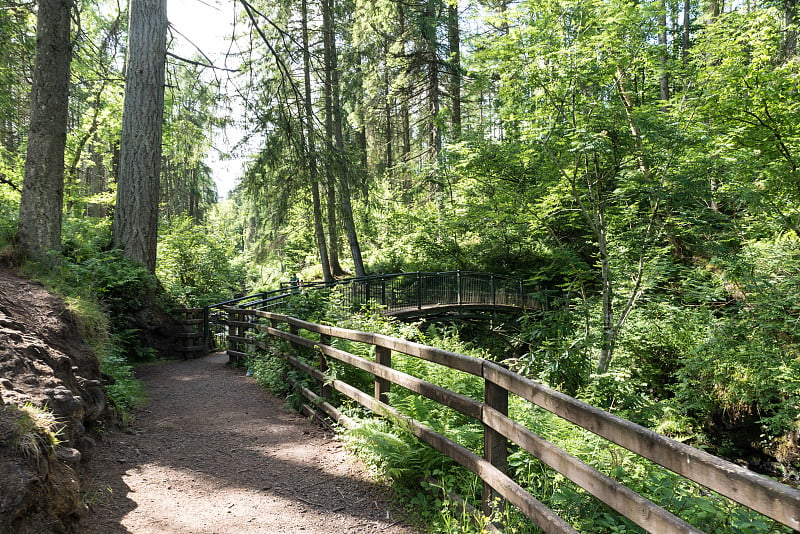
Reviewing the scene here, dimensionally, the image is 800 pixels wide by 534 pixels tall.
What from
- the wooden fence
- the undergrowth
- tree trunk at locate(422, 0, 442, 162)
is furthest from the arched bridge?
the undergrowth

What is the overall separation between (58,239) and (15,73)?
6.45m

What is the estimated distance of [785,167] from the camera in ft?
31.5

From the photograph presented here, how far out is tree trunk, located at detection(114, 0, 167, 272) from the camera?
10812mm

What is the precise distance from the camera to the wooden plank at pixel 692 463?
1.34 metres

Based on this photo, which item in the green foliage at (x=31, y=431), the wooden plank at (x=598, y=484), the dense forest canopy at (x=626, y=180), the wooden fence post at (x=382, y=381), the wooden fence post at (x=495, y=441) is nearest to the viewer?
the wooden plank at (x=598, y=484)

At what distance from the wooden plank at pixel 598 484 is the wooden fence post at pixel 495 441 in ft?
0.15

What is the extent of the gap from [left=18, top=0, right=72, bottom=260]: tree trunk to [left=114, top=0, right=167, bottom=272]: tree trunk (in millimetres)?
3137

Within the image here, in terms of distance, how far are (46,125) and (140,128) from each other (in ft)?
11.2

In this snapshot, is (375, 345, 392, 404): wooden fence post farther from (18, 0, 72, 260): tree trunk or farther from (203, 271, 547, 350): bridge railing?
(203, 271, 547, 350): bridge railing

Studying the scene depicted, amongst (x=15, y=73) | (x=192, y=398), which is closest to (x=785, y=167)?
(x=192, y=398)

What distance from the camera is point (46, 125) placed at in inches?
301

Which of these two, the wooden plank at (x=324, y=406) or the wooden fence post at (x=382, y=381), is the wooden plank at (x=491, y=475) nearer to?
the wooden fence post at (x=382, y=381)

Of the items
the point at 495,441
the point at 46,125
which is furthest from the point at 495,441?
the point at 46,125

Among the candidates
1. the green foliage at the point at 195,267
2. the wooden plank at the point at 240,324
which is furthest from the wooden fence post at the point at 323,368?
the green foliage at the point at 195,267
